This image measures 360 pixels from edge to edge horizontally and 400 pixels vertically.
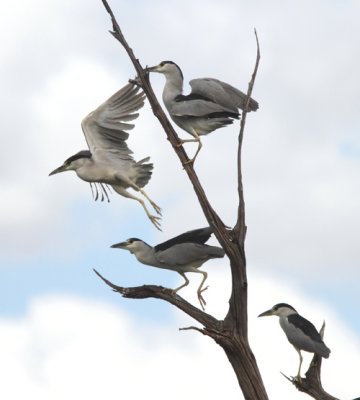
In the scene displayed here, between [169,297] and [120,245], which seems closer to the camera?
[169,297]

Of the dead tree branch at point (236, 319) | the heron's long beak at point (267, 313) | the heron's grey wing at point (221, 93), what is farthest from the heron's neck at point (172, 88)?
the heron's long beak at point (267, 313)

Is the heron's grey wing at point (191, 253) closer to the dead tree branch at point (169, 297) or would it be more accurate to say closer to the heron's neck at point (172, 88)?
the dead tree branch at point (169, 297)

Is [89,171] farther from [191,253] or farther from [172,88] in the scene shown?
[191,253]

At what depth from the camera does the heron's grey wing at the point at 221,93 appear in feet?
42.1

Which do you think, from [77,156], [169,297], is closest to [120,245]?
[77,156]

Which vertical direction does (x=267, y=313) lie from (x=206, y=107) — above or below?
below

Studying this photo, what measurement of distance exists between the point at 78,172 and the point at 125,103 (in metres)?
1.16

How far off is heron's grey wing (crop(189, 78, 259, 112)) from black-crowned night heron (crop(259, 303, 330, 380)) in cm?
294

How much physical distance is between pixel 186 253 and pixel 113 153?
207 centimetres

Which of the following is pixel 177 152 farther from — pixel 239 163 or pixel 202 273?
pixel 202 273

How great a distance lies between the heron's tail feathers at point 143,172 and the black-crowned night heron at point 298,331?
2.44m

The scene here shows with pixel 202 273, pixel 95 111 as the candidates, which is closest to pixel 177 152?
pixel 202 273

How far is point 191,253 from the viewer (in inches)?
515

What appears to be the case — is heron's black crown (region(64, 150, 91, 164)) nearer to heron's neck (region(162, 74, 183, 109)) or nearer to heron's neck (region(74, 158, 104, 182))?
heron's neck (region(74, 158, 104, 182))
